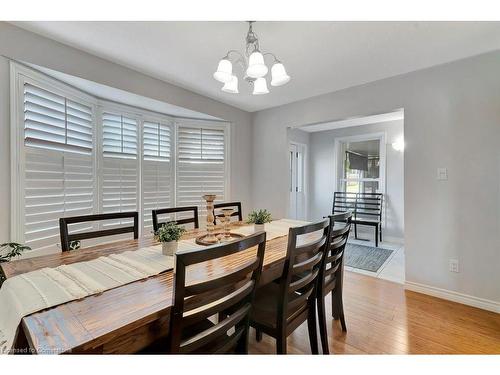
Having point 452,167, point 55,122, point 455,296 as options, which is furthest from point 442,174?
point 55,122

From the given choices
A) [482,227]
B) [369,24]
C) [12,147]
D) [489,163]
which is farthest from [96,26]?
[482,227]

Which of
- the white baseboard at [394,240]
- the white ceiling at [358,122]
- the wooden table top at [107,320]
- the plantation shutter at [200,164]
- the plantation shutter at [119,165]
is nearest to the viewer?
the wooden table top at [107,320]

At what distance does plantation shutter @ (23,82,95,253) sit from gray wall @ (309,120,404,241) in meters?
4.34

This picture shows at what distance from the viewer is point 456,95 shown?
2.30 meters

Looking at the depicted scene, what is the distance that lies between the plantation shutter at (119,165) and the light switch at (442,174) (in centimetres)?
339

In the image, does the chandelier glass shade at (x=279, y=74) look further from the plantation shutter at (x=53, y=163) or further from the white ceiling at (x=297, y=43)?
the plantation shutter at (x=53, y=163)

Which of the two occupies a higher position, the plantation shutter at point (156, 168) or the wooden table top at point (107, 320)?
the plantation shutter at point (156, 168)

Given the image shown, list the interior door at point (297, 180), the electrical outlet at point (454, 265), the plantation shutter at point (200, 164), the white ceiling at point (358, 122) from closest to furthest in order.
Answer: the electrical outlet at point (454, 265) → the plantation shutter at point (200, 164) → the white ceiling at point (358, 122) → the interior door at point (297, 180)

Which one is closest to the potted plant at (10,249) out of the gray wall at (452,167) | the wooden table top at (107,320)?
the wooden table top at (107,320)

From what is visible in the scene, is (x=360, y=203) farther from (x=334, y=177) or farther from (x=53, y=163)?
(x=53, y=163)

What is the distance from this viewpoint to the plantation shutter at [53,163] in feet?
6.45

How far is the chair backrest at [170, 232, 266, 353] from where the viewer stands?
800mm

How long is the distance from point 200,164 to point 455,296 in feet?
11.0
